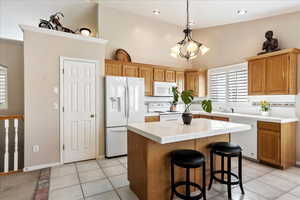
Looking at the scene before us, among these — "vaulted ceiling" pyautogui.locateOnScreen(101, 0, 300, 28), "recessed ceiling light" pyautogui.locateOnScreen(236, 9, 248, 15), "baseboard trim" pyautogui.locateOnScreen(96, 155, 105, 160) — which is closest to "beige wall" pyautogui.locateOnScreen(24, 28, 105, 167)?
"baseboard trim" pyautogui.locateOnScreen(96, 155, 105, 160)

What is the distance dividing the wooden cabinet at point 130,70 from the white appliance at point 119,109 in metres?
0.47

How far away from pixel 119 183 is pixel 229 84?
Answer: 3.93m

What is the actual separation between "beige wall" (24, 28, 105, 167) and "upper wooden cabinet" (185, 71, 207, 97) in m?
3.35

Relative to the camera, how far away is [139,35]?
16.1 ft

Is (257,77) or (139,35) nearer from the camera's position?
(257,77)

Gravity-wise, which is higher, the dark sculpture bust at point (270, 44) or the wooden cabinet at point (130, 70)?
the dark sculpture bust at point (270, 44)

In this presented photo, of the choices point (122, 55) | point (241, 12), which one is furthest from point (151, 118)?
point (241, 12)

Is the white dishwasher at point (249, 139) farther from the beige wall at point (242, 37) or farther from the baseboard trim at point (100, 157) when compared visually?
the baseboard trim at point (100, 157)

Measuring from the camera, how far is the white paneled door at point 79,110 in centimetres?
340

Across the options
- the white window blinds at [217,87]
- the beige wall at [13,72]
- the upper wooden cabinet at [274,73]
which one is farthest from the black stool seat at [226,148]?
the beige wall at [13,72]

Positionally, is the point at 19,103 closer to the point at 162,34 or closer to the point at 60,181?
the point at 60,181

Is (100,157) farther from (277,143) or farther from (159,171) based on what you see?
(277,143)

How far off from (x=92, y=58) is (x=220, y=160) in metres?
3.21

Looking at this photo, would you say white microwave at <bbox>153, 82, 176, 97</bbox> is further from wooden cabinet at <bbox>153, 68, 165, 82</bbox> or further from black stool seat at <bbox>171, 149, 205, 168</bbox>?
black stool seat at <bbox>171, 149, 205, 168</bbox>
